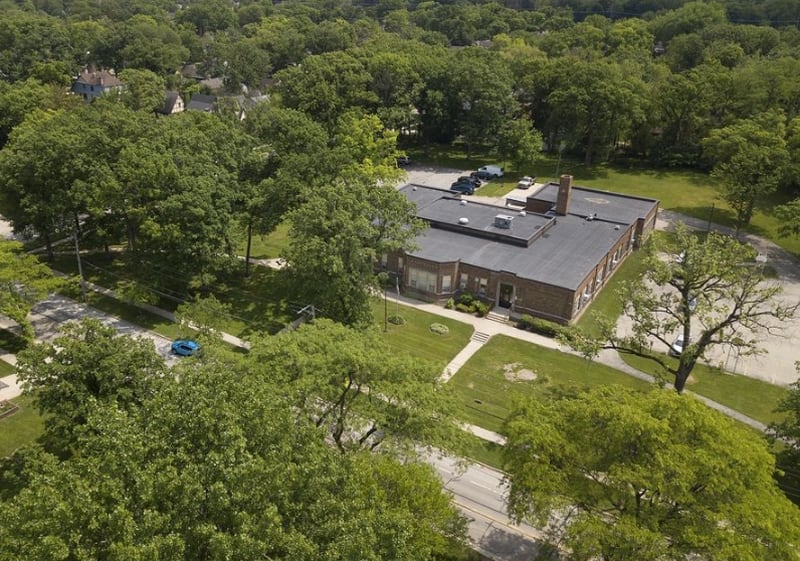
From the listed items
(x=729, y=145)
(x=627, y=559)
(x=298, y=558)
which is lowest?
(x=627, y=559)

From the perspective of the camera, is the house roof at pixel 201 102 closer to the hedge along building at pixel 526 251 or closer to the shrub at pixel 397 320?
the hedge along building at pixel 526 251

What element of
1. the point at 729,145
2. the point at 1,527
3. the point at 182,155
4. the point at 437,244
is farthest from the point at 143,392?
the point at 729,145

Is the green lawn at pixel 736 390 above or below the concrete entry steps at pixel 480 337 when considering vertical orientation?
below

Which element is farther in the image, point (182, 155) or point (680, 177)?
point (680, 177)

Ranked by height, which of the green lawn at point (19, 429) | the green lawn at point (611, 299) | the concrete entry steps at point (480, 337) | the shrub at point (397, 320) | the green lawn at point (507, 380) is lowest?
the green lawn at point (19, 429)

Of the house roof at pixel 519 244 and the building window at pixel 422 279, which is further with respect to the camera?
→ the building window at pixel 422 279

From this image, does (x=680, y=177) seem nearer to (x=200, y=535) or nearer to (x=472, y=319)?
(x=472, y=319)

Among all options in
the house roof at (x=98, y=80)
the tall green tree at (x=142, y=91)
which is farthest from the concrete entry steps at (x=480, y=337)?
the house roof at (x=98, y=80)
